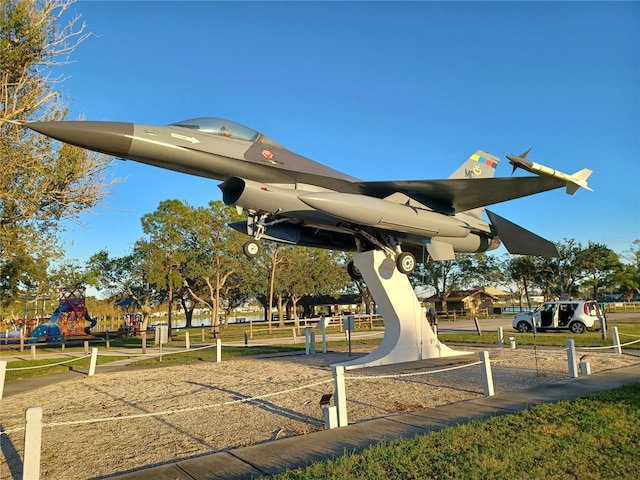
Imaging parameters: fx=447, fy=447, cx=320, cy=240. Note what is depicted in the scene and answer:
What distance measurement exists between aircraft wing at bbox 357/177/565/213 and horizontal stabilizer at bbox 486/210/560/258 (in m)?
1.39

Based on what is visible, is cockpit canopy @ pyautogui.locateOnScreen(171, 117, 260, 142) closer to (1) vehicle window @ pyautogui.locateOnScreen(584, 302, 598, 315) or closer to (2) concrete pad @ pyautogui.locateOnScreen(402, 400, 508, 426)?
(2) concrete pad @ pyautogui.locateOnScreen(402, 400, 508, 426)

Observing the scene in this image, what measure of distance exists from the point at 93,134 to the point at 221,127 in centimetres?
277

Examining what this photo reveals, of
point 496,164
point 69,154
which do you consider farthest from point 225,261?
point 496,164

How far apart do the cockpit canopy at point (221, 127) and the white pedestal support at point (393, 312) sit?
14.6 ft

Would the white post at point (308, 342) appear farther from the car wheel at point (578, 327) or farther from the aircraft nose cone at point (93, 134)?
the car wheel at point (578, 327)

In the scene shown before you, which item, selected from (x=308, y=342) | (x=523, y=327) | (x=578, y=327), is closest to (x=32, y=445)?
(x=308, y=342)

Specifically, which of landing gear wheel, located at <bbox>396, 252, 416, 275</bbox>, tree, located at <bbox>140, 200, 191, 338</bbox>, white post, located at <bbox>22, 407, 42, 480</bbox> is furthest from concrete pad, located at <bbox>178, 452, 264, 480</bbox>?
tree, located at <bbox>140, 200, 191, 338</bbox>

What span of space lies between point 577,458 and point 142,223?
114 feet

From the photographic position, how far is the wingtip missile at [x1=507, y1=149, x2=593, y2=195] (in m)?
9.28

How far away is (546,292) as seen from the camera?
218 ft

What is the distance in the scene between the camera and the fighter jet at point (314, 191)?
9.19 m

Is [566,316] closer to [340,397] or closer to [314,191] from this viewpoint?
[314,191]

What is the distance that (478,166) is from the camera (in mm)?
15422

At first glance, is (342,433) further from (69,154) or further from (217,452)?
(69,154)
